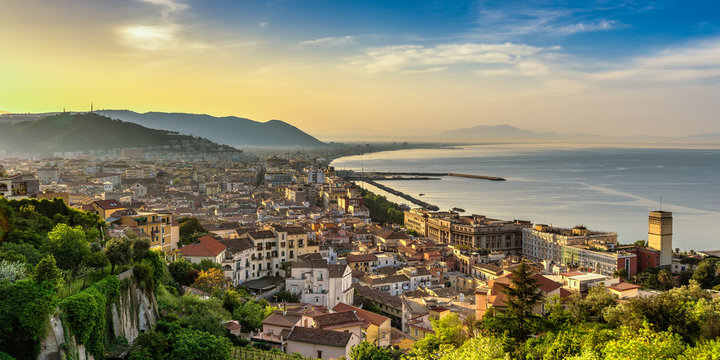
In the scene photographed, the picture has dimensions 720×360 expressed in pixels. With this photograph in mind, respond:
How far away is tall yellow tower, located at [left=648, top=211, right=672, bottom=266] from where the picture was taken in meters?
22.5

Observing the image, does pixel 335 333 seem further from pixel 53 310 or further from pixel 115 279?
pixel 53 310

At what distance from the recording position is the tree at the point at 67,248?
8.67 metres

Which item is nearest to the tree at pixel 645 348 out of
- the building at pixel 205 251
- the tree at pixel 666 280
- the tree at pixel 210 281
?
the tree at pixel 210 281

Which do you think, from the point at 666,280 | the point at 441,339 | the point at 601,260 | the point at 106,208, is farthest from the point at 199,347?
the point at 601,260

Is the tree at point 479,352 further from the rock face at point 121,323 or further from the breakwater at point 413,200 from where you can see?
the breakwater at point 413,200

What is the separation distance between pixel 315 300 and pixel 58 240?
25.2 feet

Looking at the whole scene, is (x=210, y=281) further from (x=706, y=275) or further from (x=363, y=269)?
(x=706, y=275)

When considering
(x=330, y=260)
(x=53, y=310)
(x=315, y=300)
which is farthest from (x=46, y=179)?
(x=53, y=310)

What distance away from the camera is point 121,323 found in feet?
26.2

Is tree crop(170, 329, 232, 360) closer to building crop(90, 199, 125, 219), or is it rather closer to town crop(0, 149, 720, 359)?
town crop(0, 149, 720, 359)

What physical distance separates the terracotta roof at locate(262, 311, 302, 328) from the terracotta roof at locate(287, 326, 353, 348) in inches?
14.1

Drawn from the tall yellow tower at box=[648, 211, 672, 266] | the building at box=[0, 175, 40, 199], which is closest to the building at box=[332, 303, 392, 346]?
the building at box=[0, 175, 40, 199]

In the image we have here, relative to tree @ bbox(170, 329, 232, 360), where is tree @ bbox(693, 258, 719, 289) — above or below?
below

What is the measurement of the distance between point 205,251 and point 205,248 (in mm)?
167
